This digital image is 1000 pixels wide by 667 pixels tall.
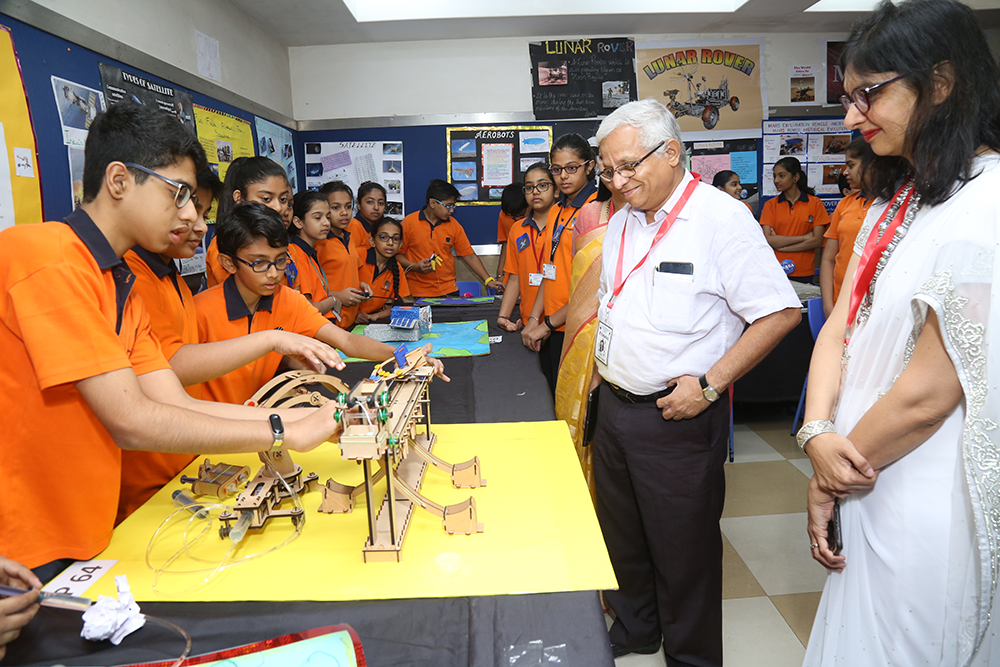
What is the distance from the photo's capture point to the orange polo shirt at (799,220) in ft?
17.3

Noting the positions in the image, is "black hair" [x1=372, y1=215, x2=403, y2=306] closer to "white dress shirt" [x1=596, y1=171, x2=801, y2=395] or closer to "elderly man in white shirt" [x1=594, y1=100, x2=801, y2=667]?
"elderly man in white shirt" [x1=594, y1=100, x2=801, y2=667]

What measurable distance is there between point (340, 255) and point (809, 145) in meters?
4.88

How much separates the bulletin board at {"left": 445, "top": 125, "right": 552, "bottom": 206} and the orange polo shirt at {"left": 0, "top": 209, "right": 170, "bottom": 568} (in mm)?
4630

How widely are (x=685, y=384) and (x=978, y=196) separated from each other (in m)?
0.79

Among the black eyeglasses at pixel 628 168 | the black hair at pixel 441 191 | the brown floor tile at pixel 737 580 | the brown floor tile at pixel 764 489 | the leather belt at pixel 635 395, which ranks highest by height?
the black hair at pixel 441 191

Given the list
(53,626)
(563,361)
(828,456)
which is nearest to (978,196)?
(828,456)

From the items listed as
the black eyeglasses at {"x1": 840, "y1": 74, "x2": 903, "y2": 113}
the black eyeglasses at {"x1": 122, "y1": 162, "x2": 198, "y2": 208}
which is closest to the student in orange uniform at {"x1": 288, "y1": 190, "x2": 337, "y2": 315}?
the black eyeglasses at {"x1": 122, "y1": 162, "x2": 198, "y2": 208}

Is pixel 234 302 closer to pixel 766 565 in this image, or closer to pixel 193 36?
pixel 766 565

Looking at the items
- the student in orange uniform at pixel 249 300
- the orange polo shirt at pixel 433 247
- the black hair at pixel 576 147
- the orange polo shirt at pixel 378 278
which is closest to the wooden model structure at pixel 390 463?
the student in orange uniform at pixel 249 300

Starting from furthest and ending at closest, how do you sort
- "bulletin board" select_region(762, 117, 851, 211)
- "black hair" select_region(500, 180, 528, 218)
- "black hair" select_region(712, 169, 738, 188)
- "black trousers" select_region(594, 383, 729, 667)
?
"bulletin board" select_region(762, 117, 851, 211), "black hair" select_region(712, 169, 738, 188), "black hair" select_region(500, 180, 528, 218), "black trousers" select_region(594, 383, 729, 667)

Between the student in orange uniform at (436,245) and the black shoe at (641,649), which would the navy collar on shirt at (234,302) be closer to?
the black shoe at (641,649)

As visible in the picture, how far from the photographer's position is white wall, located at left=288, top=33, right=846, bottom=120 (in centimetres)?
531

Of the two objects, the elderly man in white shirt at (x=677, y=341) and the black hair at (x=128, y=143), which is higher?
the black hair at (x=128, y=143)

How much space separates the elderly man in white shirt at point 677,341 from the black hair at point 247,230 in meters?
1.07
